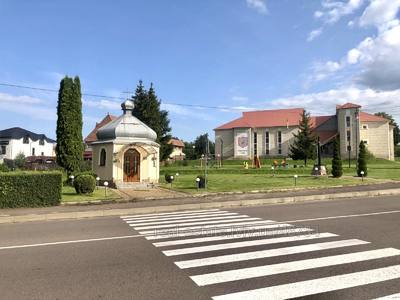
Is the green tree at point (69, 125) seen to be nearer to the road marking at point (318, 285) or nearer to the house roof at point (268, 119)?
the road marking at point (318, 285)

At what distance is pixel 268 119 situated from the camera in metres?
89.7

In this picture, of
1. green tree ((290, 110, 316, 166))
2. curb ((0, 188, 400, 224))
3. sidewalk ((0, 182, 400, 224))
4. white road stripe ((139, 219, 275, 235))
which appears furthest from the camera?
green tree ((290, 110, 316, 166))

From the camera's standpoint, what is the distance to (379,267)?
6.34m

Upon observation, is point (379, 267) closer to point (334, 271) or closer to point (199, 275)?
point (334, 271)

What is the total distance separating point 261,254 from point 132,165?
73.2ft

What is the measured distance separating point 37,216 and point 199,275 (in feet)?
34.3

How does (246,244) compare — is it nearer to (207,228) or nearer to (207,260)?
(207,260)

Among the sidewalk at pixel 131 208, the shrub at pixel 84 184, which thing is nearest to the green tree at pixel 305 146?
the sidewalk at pixel 131 208

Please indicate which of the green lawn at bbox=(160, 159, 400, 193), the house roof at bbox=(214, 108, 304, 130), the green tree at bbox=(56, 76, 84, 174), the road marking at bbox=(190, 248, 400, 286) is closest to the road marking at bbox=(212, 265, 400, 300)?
the road marking at bbox=(190, 248, 400, 286)

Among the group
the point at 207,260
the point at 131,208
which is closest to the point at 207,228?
the point at 207,260

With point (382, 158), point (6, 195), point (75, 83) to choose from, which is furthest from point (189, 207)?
point (382, 158)

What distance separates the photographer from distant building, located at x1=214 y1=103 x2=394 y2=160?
3054 inches

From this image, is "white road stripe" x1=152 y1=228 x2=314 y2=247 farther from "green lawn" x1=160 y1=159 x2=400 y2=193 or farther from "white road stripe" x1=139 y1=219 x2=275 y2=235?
"green lawn" x1=160 y1=159 x2=400 y2=193

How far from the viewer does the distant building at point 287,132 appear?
254ft
